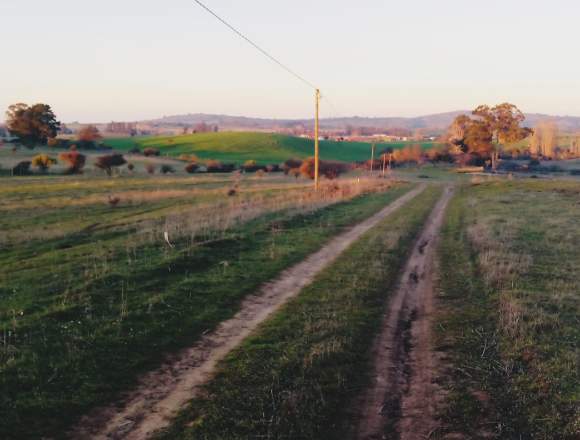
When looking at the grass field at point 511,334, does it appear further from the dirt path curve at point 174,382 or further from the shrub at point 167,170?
the shrub at point 167,170

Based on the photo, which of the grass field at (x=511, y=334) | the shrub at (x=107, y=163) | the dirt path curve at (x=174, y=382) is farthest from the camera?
the shrub at (x=107, y=163)

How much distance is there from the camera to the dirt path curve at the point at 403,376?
6656 millimetres

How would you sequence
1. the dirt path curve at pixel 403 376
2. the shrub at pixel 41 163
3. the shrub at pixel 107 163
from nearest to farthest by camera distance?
the dirt path curve at pixel 403 376 < the shrub at pixel 41 163 < the shrub at pixel 107 163

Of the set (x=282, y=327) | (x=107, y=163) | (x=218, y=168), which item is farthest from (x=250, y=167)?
(x=282, y=327)

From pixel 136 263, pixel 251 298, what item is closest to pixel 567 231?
pixel 251 298

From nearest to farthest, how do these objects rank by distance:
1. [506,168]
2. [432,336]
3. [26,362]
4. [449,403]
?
[449,403] < [26,362] < [432,336] < [506,168]

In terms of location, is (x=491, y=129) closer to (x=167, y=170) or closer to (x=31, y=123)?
(x=167, y=170)

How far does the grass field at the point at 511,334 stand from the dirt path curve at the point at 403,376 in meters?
0.34

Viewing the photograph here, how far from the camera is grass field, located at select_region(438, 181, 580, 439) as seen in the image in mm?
6840

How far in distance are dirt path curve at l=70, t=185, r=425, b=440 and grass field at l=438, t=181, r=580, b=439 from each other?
384 cm

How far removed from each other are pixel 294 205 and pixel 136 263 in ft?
65.3

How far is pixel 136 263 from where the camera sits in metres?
15.9

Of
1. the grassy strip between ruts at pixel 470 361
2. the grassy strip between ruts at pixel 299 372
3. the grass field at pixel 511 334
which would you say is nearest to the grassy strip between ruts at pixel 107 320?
the grassy strip between ruts at pixel 299 372

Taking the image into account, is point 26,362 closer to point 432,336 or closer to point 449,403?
point 449,403
